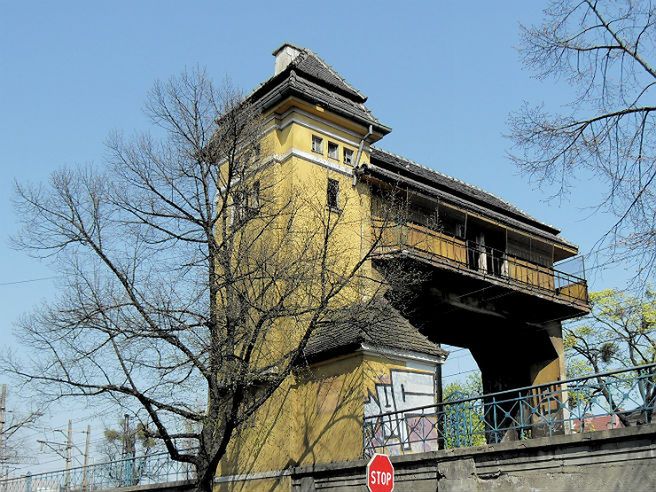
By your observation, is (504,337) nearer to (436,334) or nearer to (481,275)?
(436,334)

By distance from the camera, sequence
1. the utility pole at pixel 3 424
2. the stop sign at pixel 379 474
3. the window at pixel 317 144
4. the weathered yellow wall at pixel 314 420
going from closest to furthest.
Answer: the stop sign at pixel 379 474
the weathered yellow wall at pixel 314 420
the window at pixel 317 144
the utility pole at pixel 3 424

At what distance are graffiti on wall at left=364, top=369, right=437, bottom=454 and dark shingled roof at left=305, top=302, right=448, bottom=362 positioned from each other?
77 cm

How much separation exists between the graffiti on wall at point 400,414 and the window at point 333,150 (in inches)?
313

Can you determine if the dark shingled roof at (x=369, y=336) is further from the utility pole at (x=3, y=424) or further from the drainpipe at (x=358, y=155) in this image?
the utility pole at (x=3, y=424)

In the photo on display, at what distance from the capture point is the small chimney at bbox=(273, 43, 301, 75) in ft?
84.0

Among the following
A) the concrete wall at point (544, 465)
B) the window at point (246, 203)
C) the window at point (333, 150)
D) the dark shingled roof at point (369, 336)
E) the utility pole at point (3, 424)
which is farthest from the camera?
the utility pole at point (3, 424)

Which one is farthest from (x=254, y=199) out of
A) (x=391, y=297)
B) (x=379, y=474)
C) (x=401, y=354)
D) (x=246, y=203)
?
(x=379, y=474)

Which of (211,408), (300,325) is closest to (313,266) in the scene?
(300,325)

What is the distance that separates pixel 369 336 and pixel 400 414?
2.17m

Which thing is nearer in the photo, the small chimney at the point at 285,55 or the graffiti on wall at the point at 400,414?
the graffiti on wall at the point at 400,414

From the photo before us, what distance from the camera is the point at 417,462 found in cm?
1527

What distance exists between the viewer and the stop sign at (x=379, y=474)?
1057cm

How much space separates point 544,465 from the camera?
42.3 ft

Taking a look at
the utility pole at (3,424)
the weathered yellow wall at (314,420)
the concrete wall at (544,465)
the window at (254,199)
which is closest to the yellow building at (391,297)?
the weathered yellow wall at (314,420)
